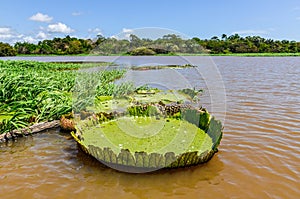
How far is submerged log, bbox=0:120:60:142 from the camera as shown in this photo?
162 inches

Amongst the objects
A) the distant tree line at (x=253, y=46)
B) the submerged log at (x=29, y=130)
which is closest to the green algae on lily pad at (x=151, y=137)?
the submerged log at (x=29, y=130)

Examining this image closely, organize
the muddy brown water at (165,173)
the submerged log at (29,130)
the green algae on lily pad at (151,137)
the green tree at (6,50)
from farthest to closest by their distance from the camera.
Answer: the green tree at (6,50) → the submerged log at (29,130) → the green algae on lily pad at (151,137) → the muddy brown water at (165,173)

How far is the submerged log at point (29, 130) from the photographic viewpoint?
4.12m

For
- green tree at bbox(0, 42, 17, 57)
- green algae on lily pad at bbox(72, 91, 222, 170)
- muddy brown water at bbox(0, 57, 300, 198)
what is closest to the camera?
muddy brown water at bbox(0, 57, 300, 198)

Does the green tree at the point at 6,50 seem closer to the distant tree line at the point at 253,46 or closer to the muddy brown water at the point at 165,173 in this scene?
the distant tree line at the point at 253,46

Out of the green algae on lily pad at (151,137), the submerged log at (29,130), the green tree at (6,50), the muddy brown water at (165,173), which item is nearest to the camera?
the muddy brown water at (165,173)

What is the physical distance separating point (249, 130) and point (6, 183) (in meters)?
3.55

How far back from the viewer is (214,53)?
161ft

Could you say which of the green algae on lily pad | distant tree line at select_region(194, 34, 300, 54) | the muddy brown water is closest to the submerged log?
the muddy brown water

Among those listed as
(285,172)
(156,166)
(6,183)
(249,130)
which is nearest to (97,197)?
(156,166)

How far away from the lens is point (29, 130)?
435 cm

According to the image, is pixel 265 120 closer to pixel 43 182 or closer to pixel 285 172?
pixel 285 172

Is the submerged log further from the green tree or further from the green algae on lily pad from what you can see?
the green tree

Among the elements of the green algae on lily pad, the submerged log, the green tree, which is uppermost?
the green tree
